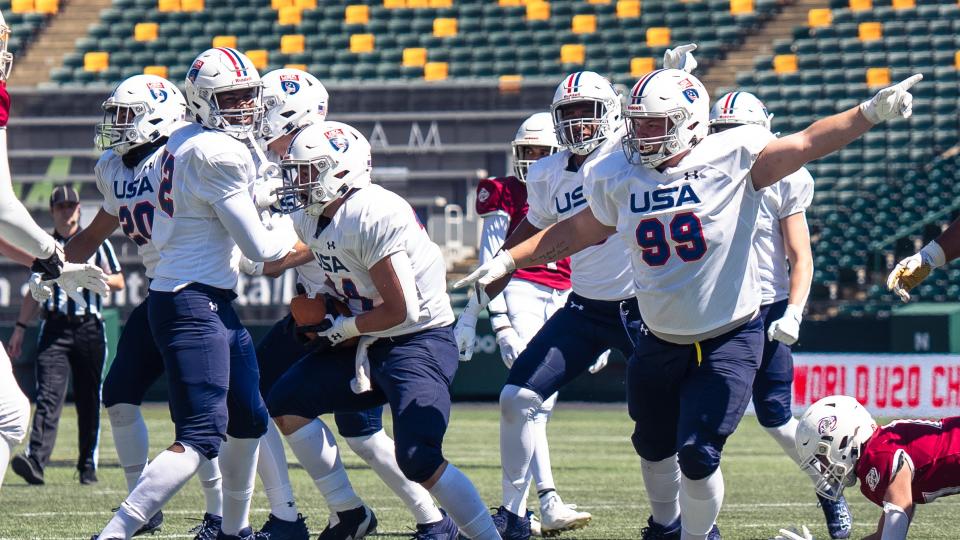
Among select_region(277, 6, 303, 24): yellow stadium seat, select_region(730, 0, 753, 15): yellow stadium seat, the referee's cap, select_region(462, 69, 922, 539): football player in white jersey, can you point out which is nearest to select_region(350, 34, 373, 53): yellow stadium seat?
select_region(277, 6, 303, 24): yellow stadium seat

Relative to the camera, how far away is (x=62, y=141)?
20141 mm

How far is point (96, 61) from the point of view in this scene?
21.7 metres

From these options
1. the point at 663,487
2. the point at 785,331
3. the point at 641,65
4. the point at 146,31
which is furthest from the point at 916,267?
the point at 146,31

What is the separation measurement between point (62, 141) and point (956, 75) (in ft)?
39.4

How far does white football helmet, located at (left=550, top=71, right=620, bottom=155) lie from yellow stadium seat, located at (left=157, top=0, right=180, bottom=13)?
16.8 m

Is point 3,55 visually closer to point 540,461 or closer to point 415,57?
point 540,461

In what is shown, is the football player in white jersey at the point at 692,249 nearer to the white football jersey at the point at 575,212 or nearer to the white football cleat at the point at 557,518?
the white football jersey at the point at 575,212

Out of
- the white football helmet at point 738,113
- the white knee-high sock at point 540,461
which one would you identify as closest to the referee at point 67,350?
the white knee-high sock at point 540,461

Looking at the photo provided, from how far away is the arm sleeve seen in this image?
15.7 feet

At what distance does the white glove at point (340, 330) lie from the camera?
555cm

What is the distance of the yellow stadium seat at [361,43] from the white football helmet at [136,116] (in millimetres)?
15268

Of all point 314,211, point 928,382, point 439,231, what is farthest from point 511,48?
point 314,211

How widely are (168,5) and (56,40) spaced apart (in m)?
1.75

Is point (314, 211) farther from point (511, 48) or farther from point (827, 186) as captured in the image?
point (511, 48)
